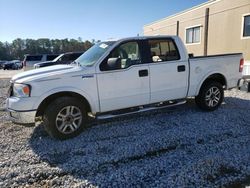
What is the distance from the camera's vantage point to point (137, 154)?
409 centimetres

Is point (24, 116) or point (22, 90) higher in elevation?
point (22, 90)

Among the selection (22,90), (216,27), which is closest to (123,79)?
(22,90)

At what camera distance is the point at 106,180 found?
131 inches

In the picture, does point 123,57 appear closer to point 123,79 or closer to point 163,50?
point 123,79

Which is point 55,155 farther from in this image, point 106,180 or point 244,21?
point 244,21

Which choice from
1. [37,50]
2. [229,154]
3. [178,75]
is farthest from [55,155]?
[37,50]

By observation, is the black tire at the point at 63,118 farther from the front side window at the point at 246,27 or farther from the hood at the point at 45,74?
the front side window at the point at 246,27

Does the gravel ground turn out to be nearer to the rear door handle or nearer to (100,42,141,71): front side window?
the rear door handle

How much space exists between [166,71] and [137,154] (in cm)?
226

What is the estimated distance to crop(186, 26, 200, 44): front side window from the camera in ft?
68.9

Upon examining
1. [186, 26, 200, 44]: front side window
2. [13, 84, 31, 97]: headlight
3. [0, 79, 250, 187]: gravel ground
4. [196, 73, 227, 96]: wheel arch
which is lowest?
[0, 79, 250, 187]: gravel ground

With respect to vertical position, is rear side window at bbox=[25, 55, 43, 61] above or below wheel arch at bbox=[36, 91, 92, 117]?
above

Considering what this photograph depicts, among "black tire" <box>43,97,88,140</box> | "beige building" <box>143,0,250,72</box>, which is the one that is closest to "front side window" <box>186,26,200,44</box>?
"beige building" <box>143,0,250,72</box>

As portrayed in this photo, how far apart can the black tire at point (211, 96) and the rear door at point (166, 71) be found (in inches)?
24.0
